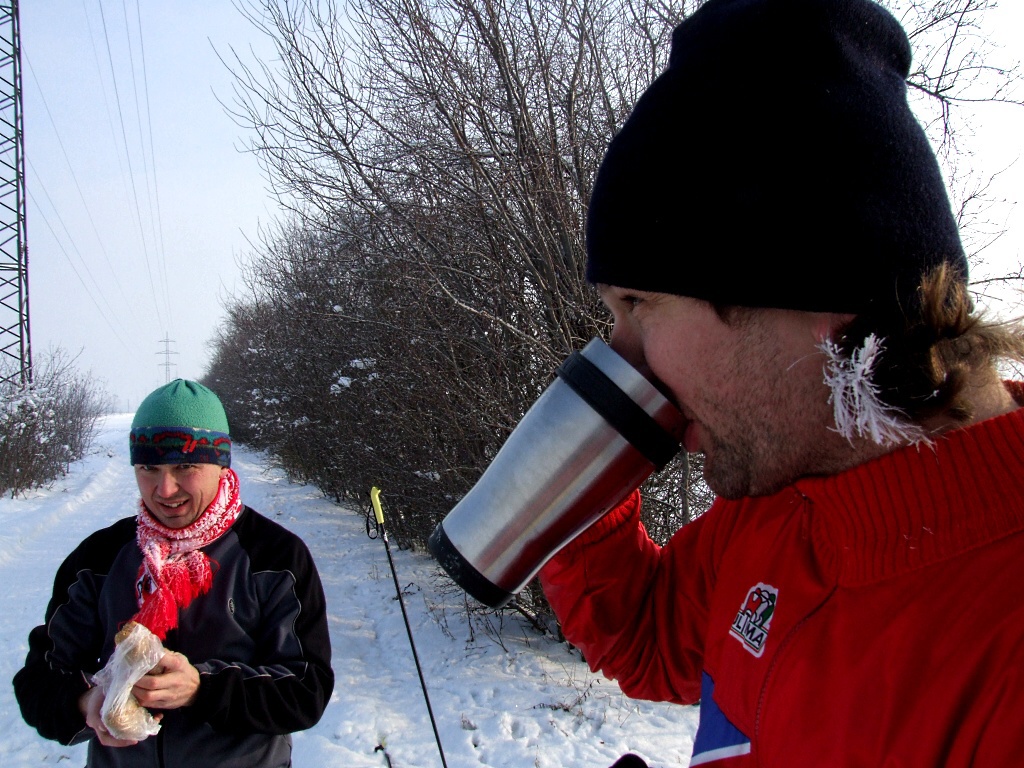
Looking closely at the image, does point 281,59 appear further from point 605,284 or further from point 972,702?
point 972,702

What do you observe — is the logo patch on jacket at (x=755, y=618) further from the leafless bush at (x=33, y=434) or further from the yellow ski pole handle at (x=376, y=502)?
the leafless bush at (x=33, y=434)

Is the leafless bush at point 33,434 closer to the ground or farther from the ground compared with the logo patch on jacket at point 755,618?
closer to the ground

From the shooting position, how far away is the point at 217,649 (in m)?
1.88

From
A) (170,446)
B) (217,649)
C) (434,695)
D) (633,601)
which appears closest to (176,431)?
(170,446)

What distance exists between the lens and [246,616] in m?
1.91

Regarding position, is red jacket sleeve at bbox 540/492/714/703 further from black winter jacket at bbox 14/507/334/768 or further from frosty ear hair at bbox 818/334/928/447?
black winter jacket at bbox 14/507/334/768

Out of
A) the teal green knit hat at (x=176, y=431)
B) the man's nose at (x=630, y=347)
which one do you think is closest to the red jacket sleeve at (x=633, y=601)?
the man's nose at (x=630, y=347)

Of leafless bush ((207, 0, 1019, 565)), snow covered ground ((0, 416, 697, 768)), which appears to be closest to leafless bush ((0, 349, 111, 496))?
snow covered ground ((0, 416, 697, 768))

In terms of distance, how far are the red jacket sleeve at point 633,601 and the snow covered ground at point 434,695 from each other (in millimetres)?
3142

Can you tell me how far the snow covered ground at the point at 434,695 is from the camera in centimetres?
415

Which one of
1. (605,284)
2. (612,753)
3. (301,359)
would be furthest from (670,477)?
(301,359)

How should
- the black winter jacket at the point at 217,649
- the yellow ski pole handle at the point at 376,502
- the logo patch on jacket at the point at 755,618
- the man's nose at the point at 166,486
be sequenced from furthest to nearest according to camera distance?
1. the yellow ski pole handle at the point at 376,502
2. the man's nose at the point at 166,486
3. the black winter jacket at the point at 217,649
4. the logo patch on jacket at the point at 755,618

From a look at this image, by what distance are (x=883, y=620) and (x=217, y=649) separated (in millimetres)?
1801

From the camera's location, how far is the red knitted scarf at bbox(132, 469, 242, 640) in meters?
1.79
